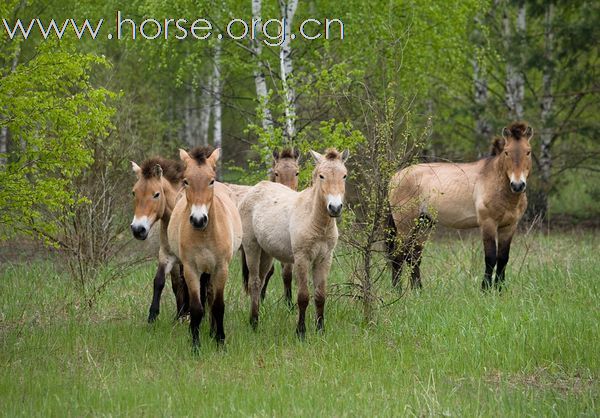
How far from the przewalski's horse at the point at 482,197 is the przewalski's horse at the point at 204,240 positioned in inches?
99.2

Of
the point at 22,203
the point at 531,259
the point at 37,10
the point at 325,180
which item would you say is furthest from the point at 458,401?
the point at 37,10

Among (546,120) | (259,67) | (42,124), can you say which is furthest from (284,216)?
(546,120)

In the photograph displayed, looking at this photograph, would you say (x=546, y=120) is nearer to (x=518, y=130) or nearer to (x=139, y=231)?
(x=518, y=130)

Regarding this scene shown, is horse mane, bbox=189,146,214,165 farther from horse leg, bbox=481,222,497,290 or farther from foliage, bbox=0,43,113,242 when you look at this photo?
horse leg, bbox=481,222,497,290

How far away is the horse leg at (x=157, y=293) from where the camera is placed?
983 centimetres

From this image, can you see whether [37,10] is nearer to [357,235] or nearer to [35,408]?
[357,235]

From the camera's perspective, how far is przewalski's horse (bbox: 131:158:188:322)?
961cm

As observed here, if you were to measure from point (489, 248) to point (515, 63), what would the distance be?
8541mm

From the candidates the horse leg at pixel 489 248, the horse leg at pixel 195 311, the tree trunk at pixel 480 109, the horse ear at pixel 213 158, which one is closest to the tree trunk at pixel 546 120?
the tree trunk at pixel 480 109

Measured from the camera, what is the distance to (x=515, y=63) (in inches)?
755

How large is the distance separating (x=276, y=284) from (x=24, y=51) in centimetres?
1400

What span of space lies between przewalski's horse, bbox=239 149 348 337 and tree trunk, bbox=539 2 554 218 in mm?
10267

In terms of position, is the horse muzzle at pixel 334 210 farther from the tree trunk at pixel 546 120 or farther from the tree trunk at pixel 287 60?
the tree trunk at pixel 546 120

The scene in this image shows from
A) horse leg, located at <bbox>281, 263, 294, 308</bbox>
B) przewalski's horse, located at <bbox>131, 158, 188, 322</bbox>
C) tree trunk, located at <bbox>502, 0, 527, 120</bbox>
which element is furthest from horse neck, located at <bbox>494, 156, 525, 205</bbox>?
tree trunk, located at <bbox>502, 0, 527, 120</bbox>
